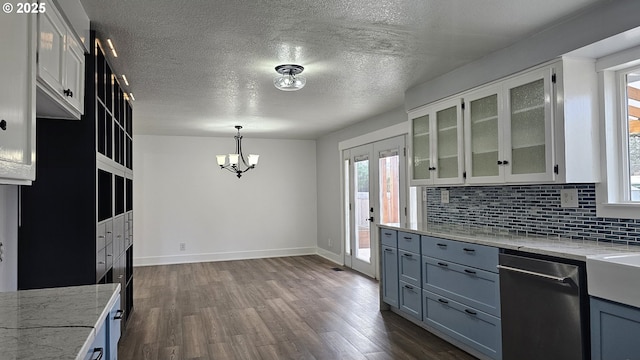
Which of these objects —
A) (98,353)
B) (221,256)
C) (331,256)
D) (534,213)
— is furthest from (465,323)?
(221,256)

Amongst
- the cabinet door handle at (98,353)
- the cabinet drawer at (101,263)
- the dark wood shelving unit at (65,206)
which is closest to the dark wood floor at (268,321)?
the cabinet drawer at (101,263)

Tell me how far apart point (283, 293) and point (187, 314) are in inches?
47.2

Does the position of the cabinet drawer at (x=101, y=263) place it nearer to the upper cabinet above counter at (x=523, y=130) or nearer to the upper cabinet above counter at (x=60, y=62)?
the upper cabinet above counter at (x=60, y=62)

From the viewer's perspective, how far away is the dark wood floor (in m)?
3.15

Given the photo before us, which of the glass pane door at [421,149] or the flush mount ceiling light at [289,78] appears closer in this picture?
the flush mount ceiling light at [289,78]

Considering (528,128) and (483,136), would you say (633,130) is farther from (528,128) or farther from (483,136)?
(483,136)

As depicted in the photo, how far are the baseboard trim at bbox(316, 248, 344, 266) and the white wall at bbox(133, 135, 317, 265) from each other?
1.00 feet

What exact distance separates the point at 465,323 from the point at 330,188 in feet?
14.5

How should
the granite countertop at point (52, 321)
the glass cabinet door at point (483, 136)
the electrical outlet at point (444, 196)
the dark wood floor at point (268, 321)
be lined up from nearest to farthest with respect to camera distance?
the granite countertop at point (52, 321)
the glass cabinet door at point (483, 136)
the dark wood floor at point (268, 321)
the electrical outlet at point (444, 196)

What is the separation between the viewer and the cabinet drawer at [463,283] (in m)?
2.70

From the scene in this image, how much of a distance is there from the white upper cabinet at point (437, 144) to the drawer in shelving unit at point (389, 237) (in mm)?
532

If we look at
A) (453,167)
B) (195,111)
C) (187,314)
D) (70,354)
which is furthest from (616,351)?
(195,111)

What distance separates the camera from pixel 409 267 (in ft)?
11.9

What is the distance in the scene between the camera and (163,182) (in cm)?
696
